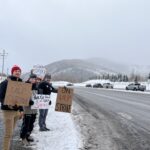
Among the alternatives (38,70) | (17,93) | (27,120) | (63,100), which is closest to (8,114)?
(17,93)

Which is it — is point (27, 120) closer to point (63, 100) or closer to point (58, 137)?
point (58, 137)

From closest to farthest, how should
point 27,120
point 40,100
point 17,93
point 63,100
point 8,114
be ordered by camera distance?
1. point 8,114
2. point 17,93
3. point 27,120
4. point 40,100
5. point 63,100

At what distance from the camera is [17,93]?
940 cm

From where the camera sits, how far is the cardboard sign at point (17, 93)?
9.24 meters

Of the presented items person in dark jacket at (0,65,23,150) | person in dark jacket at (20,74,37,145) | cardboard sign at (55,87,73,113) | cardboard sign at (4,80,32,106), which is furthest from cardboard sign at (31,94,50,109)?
person in dark jacket at (0,65,23,150)

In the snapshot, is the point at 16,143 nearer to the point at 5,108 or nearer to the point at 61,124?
the point at 5,108

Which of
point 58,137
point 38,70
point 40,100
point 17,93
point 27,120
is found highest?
point 38,70

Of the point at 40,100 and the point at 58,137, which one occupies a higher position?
the point at 40,100

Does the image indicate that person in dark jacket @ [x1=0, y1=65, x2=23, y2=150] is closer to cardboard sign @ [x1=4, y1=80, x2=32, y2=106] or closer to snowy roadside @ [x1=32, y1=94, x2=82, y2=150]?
cardboard sign @ [x1=4, y1=80, x2=32, y2=106]

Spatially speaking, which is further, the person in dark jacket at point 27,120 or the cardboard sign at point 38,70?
the cardboard sign at point 38,70

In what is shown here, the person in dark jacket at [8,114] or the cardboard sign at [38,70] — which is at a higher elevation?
the cardboard sign at [38,70]

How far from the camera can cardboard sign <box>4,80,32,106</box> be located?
9242 mm

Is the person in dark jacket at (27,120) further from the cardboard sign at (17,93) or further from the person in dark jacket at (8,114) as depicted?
the person in dark jacket at (8,114)

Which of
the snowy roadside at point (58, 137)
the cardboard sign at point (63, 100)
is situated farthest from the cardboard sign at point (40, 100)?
the snowy roadside at point (58, 137)
